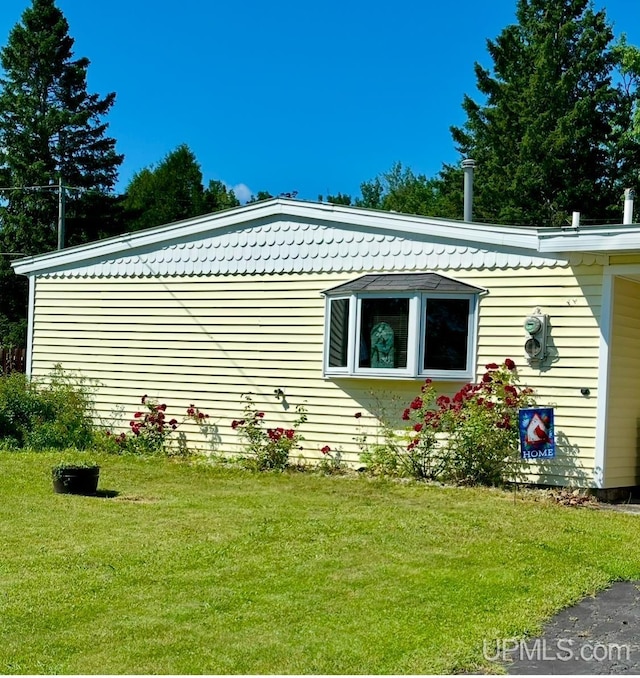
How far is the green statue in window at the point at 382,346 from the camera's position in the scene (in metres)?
10.0

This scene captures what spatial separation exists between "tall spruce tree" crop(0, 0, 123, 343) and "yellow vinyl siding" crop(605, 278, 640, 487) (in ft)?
86.0

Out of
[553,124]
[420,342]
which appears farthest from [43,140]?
[420,342]

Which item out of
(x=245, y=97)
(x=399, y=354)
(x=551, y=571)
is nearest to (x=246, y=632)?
(x=551, y=571)

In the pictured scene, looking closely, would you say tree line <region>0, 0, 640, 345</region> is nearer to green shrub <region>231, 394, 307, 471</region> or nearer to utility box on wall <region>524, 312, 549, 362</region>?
green shrub <region>231, 394, 307, 471</region>

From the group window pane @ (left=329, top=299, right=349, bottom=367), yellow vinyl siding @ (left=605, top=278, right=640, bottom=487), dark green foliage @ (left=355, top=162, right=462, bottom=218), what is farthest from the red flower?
dark green foliage @ (left=355, top=162, right=462, bottom=218)

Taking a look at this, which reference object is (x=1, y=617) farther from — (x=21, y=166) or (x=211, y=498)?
(x=21, y=166)

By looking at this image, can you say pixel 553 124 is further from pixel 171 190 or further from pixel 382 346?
pixel 171 190

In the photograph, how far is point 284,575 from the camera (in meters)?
5.48

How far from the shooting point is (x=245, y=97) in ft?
143

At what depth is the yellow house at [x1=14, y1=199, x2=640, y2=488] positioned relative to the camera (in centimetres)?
919

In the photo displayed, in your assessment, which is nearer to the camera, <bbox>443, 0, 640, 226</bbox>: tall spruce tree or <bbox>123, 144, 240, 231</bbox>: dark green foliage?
<bbox>443, 0, 640, 226</bbox>: tall spruce tree

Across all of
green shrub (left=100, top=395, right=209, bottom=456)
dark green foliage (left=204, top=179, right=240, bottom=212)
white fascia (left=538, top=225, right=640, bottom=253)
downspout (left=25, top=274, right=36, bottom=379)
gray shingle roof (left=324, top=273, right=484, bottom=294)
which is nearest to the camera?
white fascia (left=538, top=225, right=640, bottom=253)

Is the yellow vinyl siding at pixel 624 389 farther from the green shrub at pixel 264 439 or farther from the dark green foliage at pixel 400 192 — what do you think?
the dark green foliage at pixel 400 192

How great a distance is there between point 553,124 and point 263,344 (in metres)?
19.8
